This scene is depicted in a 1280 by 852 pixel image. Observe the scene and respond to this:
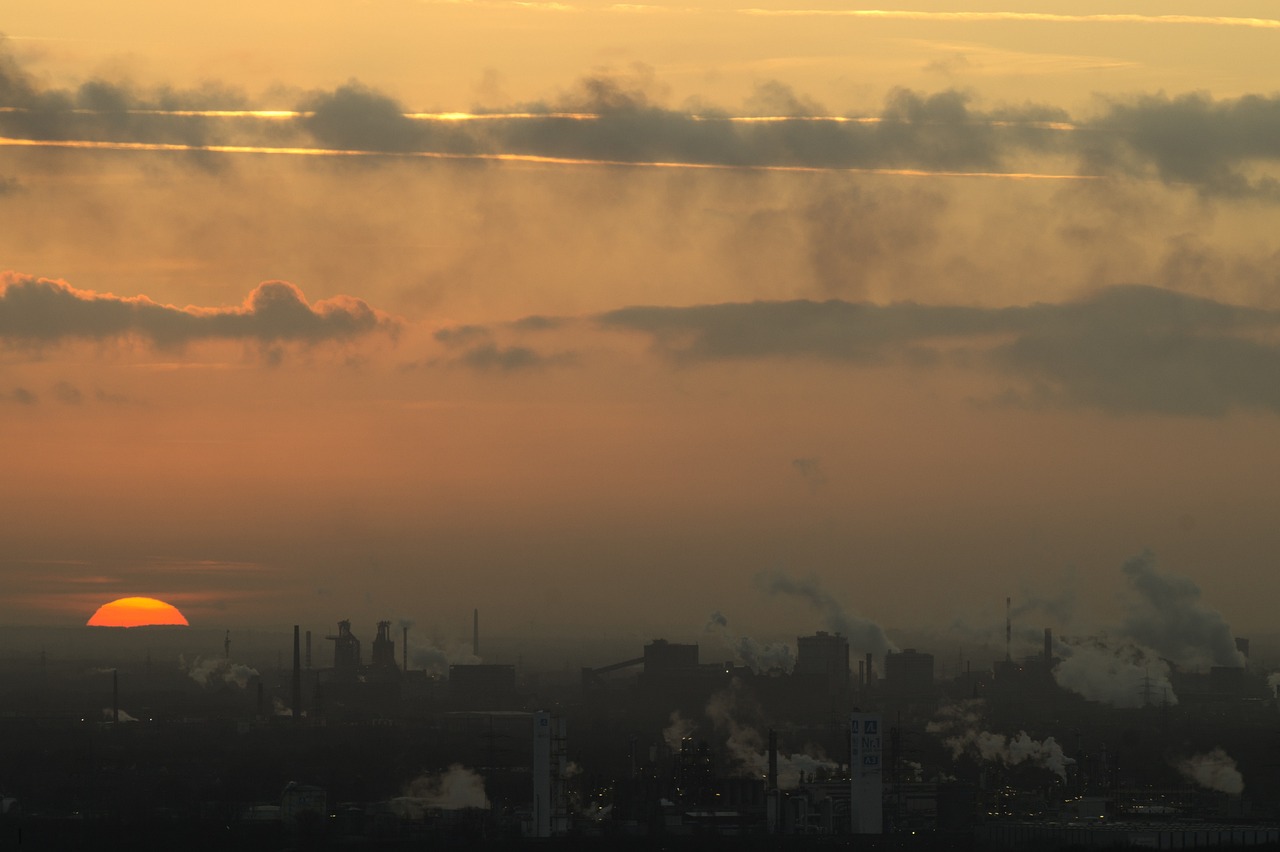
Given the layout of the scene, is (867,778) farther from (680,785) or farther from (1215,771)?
(1215,771)

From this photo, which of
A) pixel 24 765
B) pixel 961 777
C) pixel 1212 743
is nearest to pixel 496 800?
pixel 961 777

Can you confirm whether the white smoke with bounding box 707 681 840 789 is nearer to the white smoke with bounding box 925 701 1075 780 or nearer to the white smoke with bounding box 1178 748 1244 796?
the white smoke with bounding box 925 701 1075 780

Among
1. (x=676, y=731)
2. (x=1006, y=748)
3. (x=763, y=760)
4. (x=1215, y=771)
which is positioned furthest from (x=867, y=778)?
(x=676, y=731)

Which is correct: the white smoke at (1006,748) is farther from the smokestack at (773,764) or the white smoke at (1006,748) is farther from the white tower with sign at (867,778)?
the white tower with sign at (867,778)

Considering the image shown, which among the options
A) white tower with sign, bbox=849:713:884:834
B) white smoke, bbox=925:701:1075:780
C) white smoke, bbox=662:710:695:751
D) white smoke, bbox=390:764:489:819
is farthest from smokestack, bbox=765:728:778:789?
white smoke, bbox=662:710:695:751

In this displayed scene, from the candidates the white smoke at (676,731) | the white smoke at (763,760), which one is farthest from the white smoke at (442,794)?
the white smoke at (676,731)
